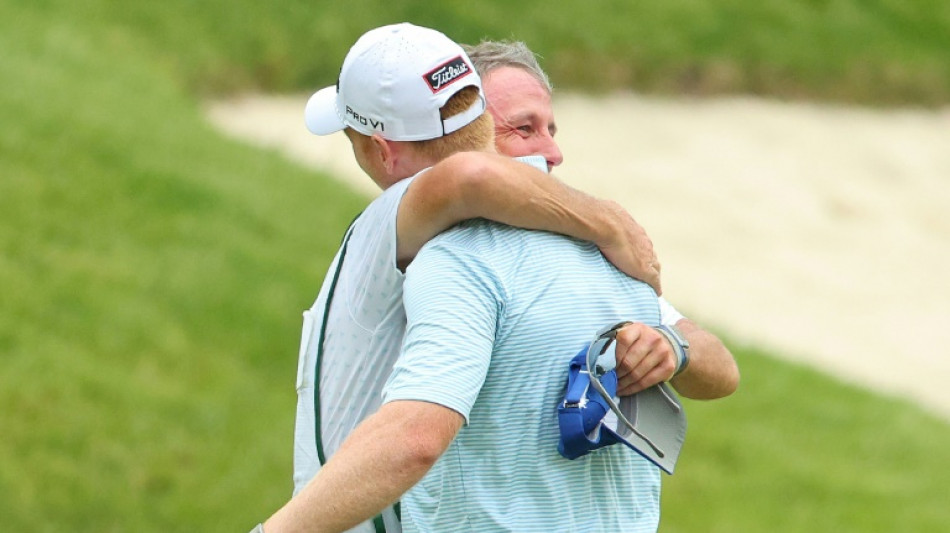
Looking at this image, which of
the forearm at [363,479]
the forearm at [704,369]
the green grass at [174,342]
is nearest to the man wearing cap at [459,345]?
the forearm at [363,479]

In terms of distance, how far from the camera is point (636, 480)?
104 inches

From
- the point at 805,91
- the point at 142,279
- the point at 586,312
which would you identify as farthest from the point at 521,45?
the point at 805,91

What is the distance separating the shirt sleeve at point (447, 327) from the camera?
7.63 ft

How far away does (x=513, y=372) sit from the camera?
2.49 m

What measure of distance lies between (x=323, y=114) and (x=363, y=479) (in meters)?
0.86

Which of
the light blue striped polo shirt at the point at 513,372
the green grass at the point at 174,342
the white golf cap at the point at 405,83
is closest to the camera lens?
the light blue striped polo shirt at the point at 513,372

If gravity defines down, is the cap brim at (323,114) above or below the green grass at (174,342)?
above

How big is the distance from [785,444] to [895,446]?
814 mm

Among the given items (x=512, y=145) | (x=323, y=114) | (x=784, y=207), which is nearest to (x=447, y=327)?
(x=512, y=145)

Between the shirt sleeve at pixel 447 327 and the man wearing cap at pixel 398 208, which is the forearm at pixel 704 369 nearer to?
the man wearing cap at pixel 398 208

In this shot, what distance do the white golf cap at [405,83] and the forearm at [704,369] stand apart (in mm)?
536

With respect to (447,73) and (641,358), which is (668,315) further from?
(447,73)

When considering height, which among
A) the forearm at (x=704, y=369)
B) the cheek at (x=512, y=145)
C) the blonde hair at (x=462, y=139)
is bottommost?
the forearm at (x=704, y=369)

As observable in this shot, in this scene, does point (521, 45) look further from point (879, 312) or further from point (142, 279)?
point (879, 312)
